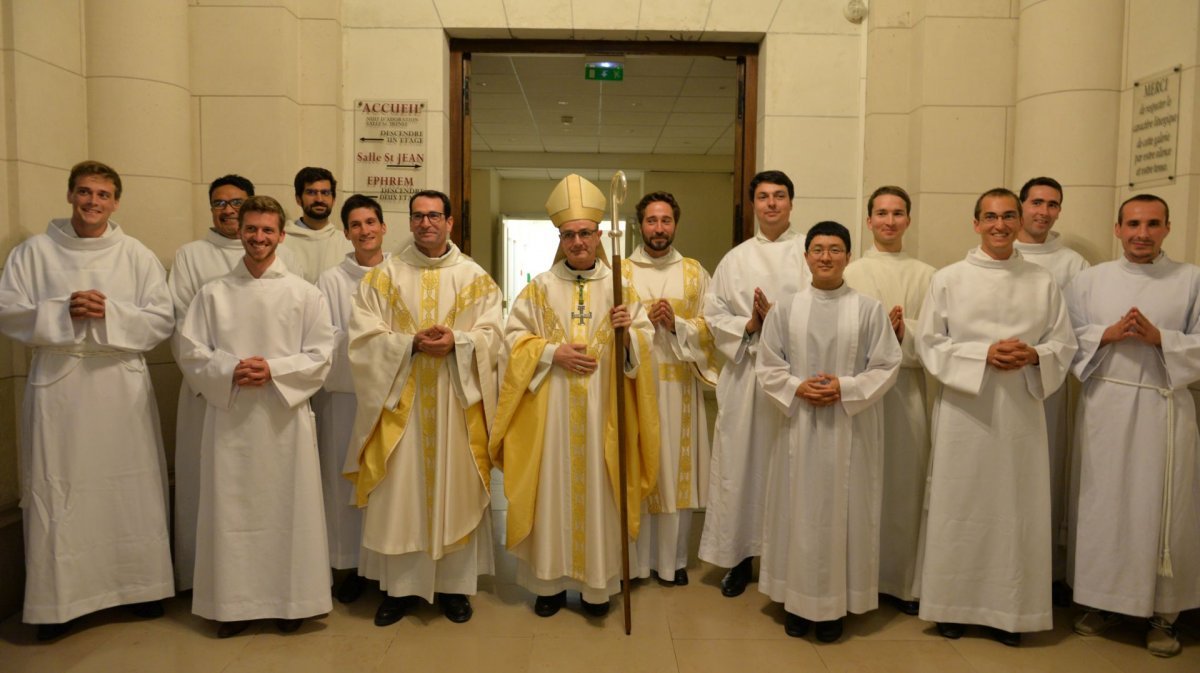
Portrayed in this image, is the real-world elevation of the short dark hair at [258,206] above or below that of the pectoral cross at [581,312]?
above

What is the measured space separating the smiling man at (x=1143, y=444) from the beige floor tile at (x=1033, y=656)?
0.22 m

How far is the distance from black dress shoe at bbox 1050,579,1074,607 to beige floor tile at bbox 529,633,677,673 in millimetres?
2107

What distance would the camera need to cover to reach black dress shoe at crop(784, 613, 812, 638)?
3.69 metres

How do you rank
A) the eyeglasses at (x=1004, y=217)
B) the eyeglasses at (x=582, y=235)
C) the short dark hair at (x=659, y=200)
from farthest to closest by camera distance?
the short dark hair at (x=659, y=200) → the eyeglasses at (x=582, y=235) → the eyeglasses at (x=1004, y=217)

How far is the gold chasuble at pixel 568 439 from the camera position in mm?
3805

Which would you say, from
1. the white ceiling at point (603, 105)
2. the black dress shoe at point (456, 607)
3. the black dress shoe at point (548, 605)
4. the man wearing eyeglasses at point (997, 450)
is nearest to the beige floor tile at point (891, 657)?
the man wearing eyeglasses at point (997, 450)

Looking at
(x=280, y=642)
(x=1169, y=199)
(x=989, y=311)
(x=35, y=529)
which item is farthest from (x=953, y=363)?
(x=35, y=529)

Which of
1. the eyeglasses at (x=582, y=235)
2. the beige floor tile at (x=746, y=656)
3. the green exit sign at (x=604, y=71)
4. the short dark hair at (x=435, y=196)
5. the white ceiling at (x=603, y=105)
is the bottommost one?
the beige floor tile at (x=746, y=656)

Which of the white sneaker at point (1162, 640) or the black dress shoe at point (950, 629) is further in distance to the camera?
the black dress shoe at point (950, 629)

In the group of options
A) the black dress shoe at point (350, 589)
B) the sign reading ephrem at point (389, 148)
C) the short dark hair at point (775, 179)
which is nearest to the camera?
the black dress shoe at point (350, 589)

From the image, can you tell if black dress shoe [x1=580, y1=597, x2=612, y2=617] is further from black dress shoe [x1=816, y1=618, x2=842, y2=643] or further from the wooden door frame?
the wooden door frame

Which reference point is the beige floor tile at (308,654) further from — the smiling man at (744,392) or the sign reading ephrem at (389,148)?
the sign reading ephrem at (389,148)

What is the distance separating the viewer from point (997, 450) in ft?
11.8

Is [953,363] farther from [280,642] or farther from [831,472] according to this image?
[280,642]
